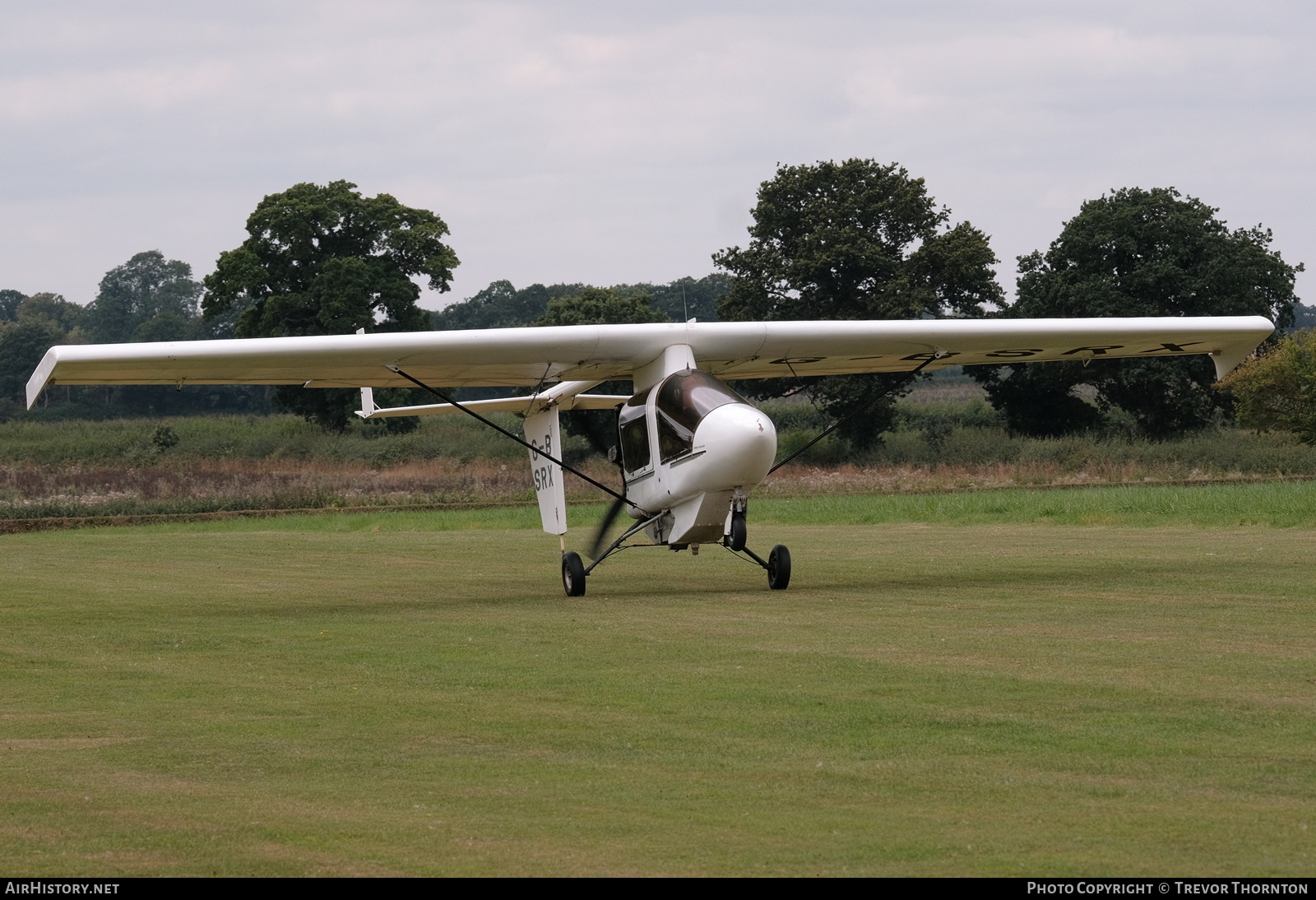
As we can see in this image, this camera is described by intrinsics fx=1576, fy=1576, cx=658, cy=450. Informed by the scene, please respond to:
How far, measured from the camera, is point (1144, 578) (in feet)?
58.1

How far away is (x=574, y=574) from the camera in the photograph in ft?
59.4

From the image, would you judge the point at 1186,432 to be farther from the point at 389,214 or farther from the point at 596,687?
the point at 596,687

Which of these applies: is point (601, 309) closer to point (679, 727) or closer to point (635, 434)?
point (635, 434)

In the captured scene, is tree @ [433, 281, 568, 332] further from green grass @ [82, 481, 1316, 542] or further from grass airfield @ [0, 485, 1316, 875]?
grass airfield @ [0, 485, 1316, 875]

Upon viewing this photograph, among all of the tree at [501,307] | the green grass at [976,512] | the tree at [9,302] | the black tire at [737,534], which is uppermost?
the tree at [9,302]

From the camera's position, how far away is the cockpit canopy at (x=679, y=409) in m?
17.1

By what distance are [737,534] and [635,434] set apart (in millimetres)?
2138

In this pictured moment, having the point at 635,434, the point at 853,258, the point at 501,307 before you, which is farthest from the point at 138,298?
the point at 635,434

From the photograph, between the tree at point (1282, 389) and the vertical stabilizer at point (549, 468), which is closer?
the vertical stabilizer at point (549, 468)

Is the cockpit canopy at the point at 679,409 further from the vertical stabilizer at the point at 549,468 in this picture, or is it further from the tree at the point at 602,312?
the tree at the point at 602,312

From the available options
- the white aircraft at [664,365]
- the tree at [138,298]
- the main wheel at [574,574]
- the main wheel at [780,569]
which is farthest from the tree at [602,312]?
the tree at [138,298]

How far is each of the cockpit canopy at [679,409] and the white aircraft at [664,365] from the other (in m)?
0.02

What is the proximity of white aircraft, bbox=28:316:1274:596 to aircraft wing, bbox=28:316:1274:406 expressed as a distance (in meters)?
0.02

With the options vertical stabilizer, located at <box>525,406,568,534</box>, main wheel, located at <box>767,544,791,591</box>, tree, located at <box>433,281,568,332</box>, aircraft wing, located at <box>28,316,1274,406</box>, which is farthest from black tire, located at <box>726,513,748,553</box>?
tree, located at <box>433,281,568,332</box>
